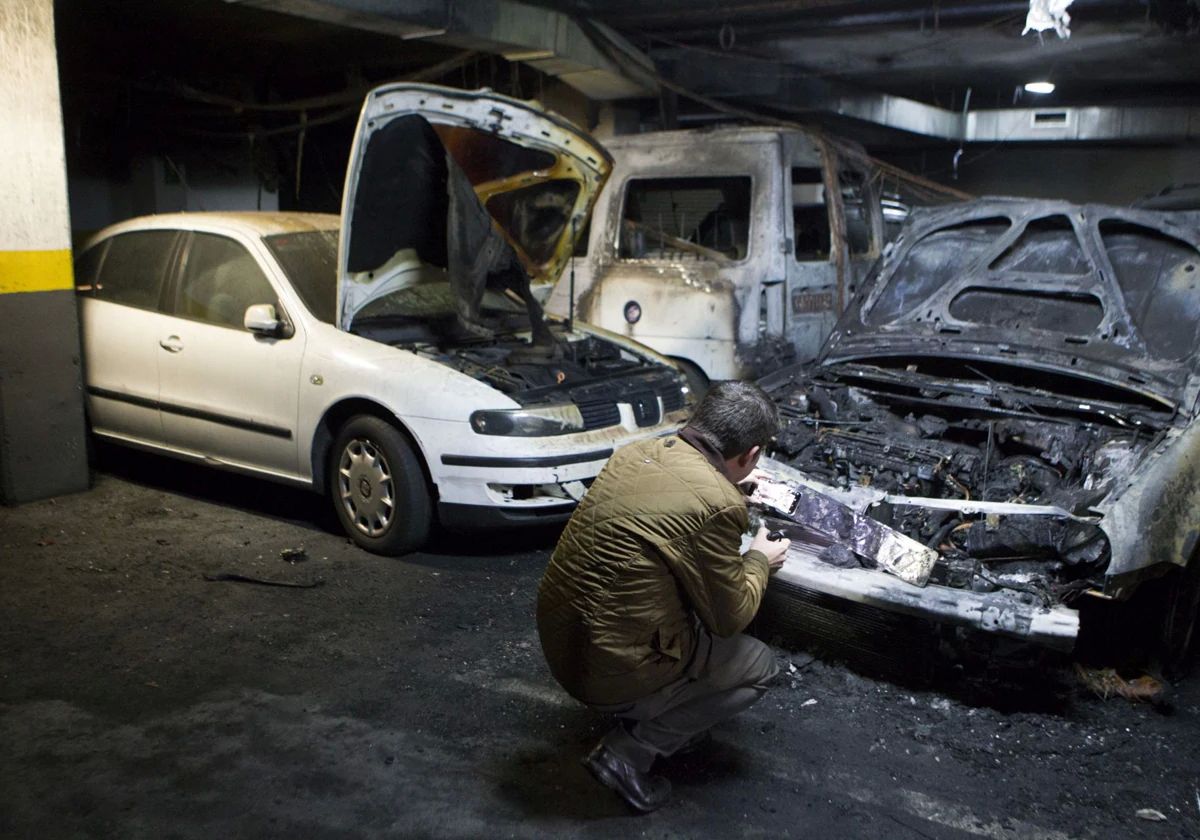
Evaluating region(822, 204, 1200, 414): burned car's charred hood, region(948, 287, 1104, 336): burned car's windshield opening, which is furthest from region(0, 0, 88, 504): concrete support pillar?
region(948, 287, 1104, 336): burned car's windshield opening

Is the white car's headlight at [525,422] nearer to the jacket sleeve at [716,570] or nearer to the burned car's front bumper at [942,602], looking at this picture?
the burned car's front bumper at [942,602]

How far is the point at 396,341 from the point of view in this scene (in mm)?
5422

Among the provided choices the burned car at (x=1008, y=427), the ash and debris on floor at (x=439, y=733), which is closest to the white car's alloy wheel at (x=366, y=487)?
the ash and debris on floor at (x=439, y=733)

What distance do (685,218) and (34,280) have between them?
4092 mm

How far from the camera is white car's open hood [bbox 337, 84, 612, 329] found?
16.6ft

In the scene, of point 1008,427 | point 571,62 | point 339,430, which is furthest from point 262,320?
point 571,62

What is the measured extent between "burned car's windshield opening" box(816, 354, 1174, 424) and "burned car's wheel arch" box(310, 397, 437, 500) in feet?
6.63

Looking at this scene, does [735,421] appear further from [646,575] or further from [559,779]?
[559,779]

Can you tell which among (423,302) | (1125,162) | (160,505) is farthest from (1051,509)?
(1125,162)

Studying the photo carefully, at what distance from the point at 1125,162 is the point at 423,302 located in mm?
12943

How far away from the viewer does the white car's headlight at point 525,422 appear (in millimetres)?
4777

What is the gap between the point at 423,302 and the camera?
5762 millimetres

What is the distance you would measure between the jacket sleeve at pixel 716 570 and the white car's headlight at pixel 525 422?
2115 mm

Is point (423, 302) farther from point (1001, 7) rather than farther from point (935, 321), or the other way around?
point (1001, 7)
